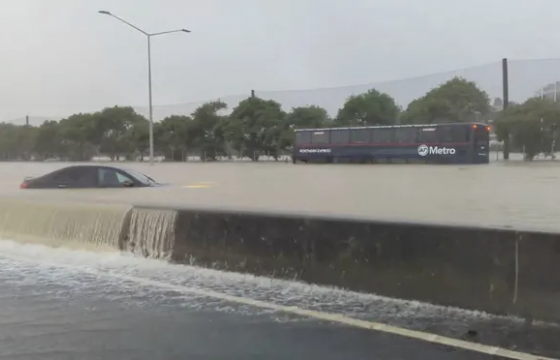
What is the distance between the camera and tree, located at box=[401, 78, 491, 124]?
5175 centimetres

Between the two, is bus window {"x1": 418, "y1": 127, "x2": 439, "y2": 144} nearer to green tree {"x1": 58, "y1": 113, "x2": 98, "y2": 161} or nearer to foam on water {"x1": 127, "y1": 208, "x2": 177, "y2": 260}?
foam on water {"x1": 127, "y1": 208, "x2": 177, "y2": 260}

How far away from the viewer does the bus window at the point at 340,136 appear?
45575mm

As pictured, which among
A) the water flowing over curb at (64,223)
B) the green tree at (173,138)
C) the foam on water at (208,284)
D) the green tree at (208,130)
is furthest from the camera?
the green tree at (173,138)

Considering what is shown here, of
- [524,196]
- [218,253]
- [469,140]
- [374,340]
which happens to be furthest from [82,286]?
[469,140]

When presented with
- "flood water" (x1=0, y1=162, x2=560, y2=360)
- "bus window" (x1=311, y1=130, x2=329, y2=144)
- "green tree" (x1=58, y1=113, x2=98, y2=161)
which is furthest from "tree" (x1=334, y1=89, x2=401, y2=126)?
"flood water" (x1=0, y1=162, x2=560, y2=360)

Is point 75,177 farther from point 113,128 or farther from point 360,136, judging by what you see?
point 113,128

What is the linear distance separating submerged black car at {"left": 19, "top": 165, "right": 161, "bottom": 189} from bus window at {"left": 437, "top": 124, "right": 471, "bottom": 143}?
27317 millimetres

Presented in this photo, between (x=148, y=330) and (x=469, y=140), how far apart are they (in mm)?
36979

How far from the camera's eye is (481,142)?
4088cm

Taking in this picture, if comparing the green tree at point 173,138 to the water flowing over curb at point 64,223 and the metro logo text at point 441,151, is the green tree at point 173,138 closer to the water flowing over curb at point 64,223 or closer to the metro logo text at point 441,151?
the metro logo text at point 441,151

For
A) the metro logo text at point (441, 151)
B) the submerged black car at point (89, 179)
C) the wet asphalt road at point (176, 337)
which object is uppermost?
the metro logo text at point (441, 151)

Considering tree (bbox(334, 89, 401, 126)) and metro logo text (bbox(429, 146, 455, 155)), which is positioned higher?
tree (bbox(334, 89, 401, 126))

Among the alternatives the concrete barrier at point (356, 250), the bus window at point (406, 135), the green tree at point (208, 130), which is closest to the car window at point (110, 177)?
the concrete barrier at point (356, 250)

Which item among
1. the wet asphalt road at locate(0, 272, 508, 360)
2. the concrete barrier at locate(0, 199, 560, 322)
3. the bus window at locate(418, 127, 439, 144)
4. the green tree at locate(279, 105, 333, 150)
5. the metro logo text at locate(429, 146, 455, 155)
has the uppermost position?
the green tree at locate(279, 105, 333, 150)
